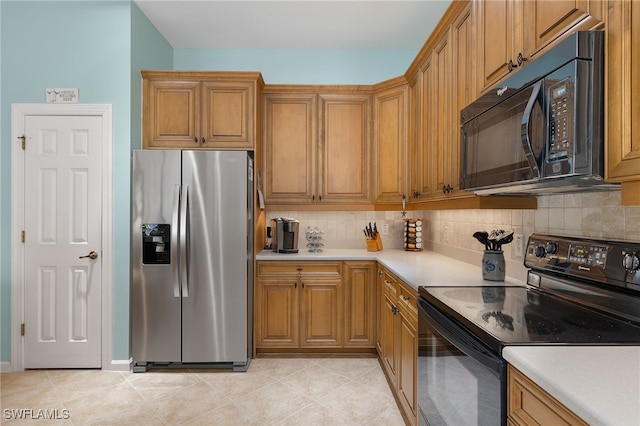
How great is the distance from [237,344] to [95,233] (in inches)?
58.5

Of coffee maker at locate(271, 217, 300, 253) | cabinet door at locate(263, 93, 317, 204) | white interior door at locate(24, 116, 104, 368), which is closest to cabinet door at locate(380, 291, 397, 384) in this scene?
coffee maker at locate(271, 217, 300, 253)

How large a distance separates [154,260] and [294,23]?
2.44 meters

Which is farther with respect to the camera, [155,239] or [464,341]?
[155,239]

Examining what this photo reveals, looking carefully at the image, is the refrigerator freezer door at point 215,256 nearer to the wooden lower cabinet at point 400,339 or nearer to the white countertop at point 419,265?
the white countertop at point 419,265

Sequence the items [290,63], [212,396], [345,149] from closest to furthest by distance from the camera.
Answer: [212,396]
[345,149]
[290,63]

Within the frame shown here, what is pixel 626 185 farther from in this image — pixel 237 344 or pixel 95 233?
pixel 95 233

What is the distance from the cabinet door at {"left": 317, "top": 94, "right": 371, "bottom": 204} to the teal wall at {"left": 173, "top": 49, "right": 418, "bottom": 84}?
0.43 m

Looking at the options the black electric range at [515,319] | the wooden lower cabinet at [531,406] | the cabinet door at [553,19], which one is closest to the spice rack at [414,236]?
the black electric range at [515,319]

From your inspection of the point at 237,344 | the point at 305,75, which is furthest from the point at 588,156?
the point at 305,75

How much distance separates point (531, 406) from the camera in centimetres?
87

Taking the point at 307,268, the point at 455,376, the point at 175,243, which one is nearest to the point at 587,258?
the point at 455,376

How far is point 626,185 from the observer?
3.36 ft

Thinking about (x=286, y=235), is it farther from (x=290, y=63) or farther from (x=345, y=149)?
(x=290, y=63)

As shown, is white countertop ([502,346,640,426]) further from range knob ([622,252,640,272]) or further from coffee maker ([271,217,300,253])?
coffee maker ([271,217,300,253])
